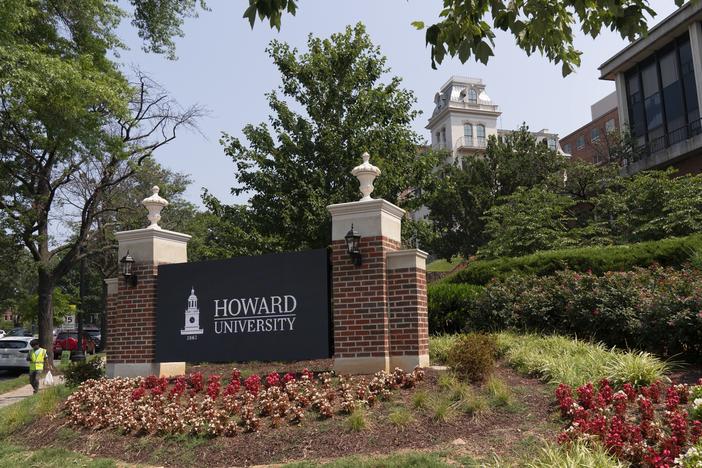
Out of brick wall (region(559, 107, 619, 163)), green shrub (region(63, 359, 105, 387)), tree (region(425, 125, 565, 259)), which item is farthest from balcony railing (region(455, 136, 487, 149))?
green shrub (region(63, 359, 105, 387))

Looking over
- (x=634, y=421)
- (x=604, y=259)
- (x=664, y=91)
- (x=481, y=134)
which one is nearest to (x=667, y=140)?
(x=664, y=91)

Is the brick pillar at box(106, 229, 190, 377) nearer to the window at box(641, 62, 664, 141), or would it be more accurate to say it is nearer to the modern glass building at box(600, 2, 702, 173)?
the modern glass building at box(600, 2, 702, 173)

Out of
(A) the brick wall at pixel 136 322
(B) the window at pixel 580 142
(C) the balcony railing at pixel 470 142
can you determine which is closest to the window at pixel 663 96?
(A) the brick wall at pixel 136 322

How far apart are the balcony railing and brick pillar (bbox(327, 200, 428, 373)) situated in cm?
5881

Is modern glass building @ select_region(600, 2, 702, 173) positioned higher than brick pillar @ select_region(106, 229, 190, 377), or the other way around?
modern glass building @ select_region(600, 2, 702, 173)

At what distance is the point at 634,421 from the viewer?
5.78 m

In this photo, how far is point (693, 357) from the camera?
8.06m

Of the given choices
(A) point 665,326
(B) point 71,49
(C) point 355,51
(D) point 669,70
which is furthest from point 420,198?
(D) point 669,70

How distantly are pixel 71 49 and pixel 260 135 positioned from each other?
23.5 ft

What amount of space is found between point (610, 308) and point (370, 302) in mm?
3808

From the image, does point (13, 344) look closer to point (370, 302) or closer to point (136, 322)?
point (136, 322)

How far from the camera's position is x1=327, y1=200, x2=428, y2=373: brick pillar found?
28.3 feet

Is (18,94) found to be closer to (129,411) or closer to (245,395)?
(129,411)

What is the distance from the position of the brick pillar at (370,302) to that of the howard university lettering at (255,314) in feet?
2.82
